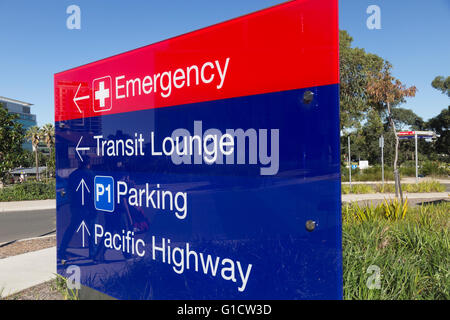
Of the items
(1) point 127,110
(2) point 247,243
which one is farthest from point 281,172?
(1) point 127,110

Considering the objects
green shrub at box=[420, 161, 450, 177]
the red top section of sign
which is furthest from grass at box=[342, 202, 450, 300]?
green shrub at box=[420, 161, 450, 177]

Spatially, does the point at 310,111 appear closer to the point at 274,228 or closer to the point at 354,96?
the point at 274,228

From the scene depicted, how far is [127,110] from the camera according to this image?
318 centimetres

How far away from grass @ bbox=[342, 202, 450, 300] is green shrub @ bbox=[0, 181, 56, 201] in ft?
60.7

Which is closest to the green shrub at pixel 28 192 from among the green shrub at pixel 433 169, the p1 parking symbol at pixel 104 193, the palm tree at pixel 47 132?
the p1 parking symbol at pixel 104 193

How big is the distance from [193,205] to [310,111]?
1.08 metres

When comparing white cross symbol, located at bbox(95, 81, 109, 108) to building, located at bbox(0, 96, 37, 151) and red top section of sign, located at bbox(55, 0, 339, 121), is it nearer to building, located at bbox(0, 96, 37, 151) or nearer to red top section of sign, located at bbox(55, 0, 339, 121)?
red top section of sign, located at bbox(55, 0, 339, 121)

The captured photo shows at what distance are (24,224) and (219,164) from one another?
10.9 metres

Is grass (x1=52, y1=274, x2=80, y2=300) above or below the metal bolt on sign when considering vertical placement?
below

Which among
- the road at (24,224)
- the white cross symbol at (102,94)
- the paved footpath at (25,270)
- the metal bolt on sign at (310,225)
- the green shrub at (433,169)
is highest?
the white cross symbol at (102,94)

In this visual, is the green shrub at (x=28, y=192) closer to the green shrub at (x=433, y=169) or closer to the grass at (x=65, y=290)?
the grass at (x=65, y=290)

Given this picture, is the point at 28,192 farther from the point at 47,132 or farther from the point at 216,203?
the point at 47,132

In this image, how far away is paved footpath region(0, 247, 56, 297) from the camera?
4885 mm

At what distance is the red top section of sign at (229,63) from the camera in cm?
199
